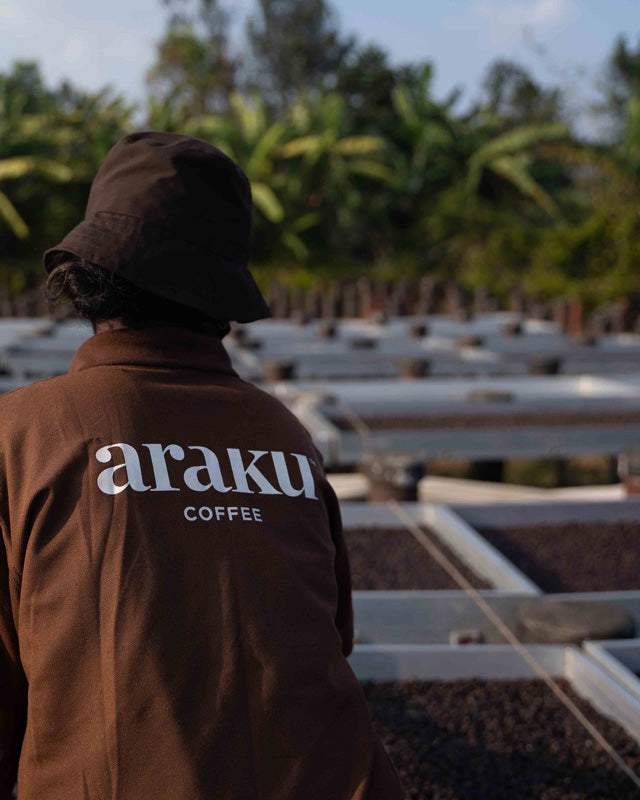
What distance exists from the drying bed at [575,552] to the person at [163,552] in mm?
2151

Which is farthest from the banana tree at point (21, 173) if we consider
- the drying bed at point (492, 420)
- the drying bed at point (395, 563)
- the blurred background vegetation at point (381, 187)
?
the drying bed at point (395, 563)

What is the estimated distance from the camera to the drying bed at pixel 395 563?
124 inches

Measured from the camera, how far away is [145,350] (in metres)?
1.22

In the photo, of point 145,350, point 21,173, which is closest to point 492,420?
point 145,350

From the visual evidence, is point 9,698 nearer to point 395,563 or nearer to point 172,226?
point 172,226

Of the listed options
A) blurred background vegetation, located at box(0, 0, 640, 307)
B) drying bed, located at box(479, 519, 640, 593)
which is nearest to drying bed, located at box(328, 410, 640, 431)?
drying bed, located at box(479, 519, 640, 593)

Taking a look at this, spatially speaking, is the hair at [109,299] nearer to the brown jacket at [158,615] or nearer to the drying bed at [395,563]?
the brown jacket at [158,615]

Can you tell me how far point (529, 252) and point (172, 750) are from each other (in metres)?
15.3

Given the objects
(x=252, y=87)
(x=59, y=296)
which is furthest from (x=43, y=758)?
(x=252, y=87)

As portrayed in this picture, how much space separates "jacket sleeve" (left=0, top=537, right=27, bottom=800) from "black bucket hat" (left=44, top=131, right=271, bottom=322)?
1.29ft

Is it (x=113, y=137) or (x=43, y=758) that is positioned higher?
(x=113, y=137)

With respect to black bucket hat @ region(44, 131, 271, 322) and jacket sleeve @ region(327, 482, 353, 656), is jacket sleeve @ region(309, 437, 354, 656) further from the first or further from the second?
black bucket hat @ region(44, 131, 271, 322)

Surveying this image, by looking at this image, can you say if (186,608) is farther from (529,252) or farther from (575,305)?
(529,252)

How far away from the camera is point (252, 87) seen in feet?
81.7
